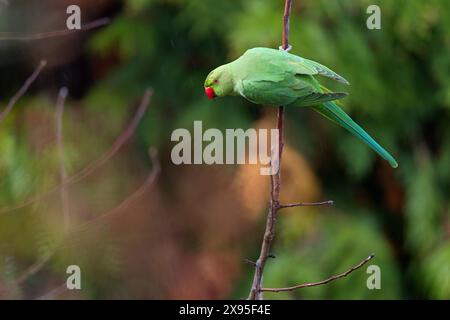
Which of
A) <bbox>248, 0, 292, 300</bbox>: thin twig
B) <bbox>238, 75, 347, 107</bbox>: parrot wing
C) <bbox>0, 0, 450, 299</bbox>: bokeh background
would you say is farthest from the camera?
<bbox>0, 0, 450, 299</bbox>: bokeh background

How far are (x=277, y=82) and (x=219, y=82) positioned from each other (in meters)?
0.10

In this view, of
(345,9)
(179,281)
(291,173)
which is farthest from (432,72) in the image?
(179,281)

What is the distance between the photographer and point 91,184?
8.19 feet

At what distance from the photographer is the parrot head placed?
119 cm

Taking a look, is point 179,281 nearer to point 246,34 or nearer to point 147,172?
point 147,172

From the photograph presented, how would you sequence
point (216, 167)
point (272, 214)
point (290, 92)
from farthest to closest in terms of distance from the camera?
point (216, 167)
point (290, 92)
point (272, 214)

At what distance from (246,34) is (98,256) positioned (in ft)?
2.72

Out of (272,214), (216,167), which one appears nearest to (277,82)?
(272,214)

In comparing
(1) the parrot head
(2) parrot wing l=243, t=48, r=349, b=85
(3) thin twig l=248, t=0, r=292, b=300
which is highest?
(2) parrot wing l=243, t=48, r=349, b=85

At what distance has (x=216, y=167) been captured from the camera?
2549 mm

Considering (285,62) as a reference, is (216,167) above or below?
below

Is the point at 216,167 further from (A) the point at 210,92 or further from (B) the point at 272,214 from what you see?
(B) the point at 272,214

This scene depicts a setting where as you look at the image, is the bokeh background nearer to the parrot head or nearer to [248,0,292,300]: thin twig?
the parrot head

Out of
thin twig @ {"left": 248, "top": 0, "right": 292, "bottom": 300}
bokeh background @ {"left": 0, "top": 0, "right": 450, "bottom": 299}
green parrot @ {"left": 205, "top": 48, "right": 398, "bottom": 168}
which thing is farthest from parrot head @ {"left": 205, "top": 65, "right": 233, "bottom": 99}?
bokeh background @ {"left": 0, "top": 0, "right": 450, "bottom": 299}
